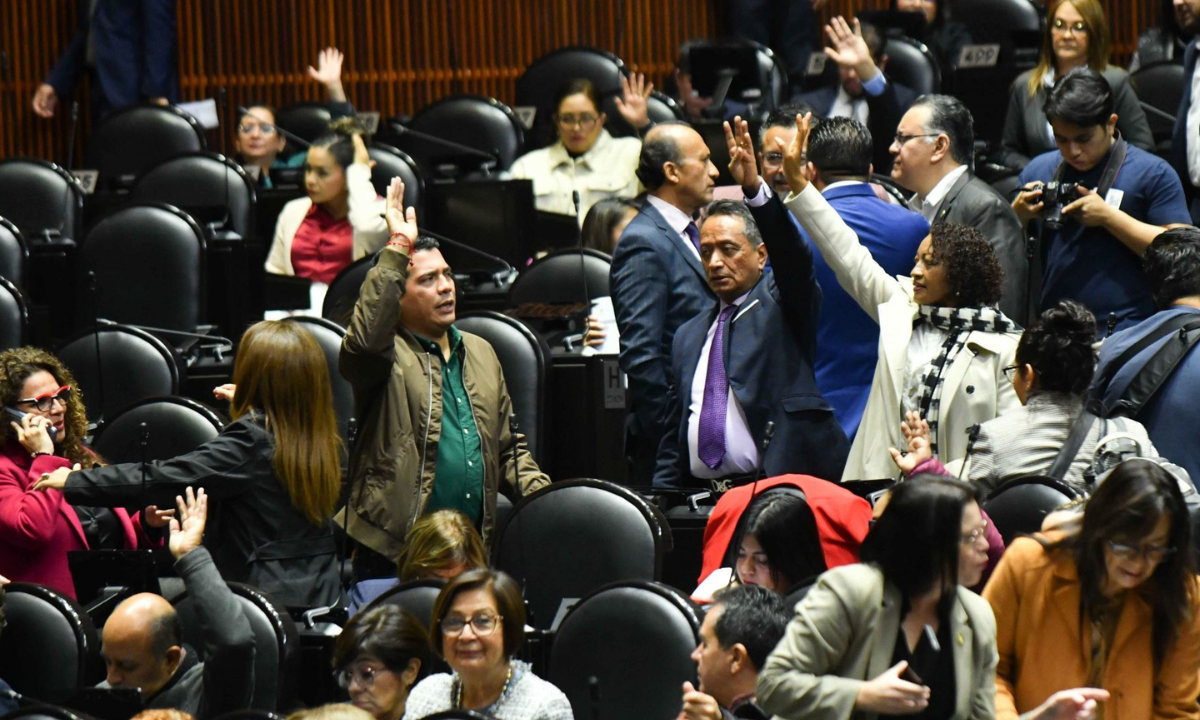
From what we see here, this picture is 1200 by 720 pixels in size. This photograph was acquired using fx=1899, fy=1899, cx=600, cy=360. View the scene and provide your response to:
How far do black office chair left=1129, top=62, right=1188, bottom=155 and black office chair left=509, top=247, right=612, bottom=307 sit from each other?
6.88 feet

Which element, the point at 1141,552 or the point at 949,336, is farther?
the point at 949,336

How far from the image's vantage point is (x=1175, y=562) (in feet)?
8.64

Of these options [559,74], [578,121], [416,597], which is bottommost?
[416,597]

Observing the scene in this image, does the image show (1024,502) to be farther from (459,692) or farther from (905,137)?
(905,137)

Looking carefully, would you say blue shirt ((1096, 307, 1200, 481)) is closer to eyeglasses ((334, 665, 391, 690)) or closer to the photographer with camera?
the photographer with camera

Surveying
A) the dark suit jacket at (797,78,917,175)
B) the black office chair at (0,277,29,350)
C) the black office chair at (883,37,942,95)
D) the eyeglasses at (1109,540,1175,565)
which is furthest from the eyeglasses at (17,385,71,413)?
the black office chair at (883,37,942,95)

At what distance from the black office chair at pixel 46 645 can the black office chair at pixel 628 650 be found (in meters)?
0.90

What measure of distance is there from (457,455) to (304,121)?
3551 millimetres

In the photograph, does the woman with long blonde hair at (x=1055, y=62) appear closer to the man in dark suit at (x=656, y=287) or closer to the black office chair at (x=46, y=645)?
the man in dark suit at (x=656, y=287)

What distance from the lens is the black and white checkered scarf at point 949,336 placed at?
366 centimetres

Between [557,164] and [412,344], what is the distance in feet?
8.42

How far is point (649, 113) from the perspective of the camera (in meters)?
6.84

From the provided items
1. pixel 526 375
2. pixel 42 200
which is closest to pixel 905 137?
pixel 526 375

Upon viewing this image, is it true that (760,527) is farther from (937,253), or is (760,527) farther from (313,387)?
(313,387)
